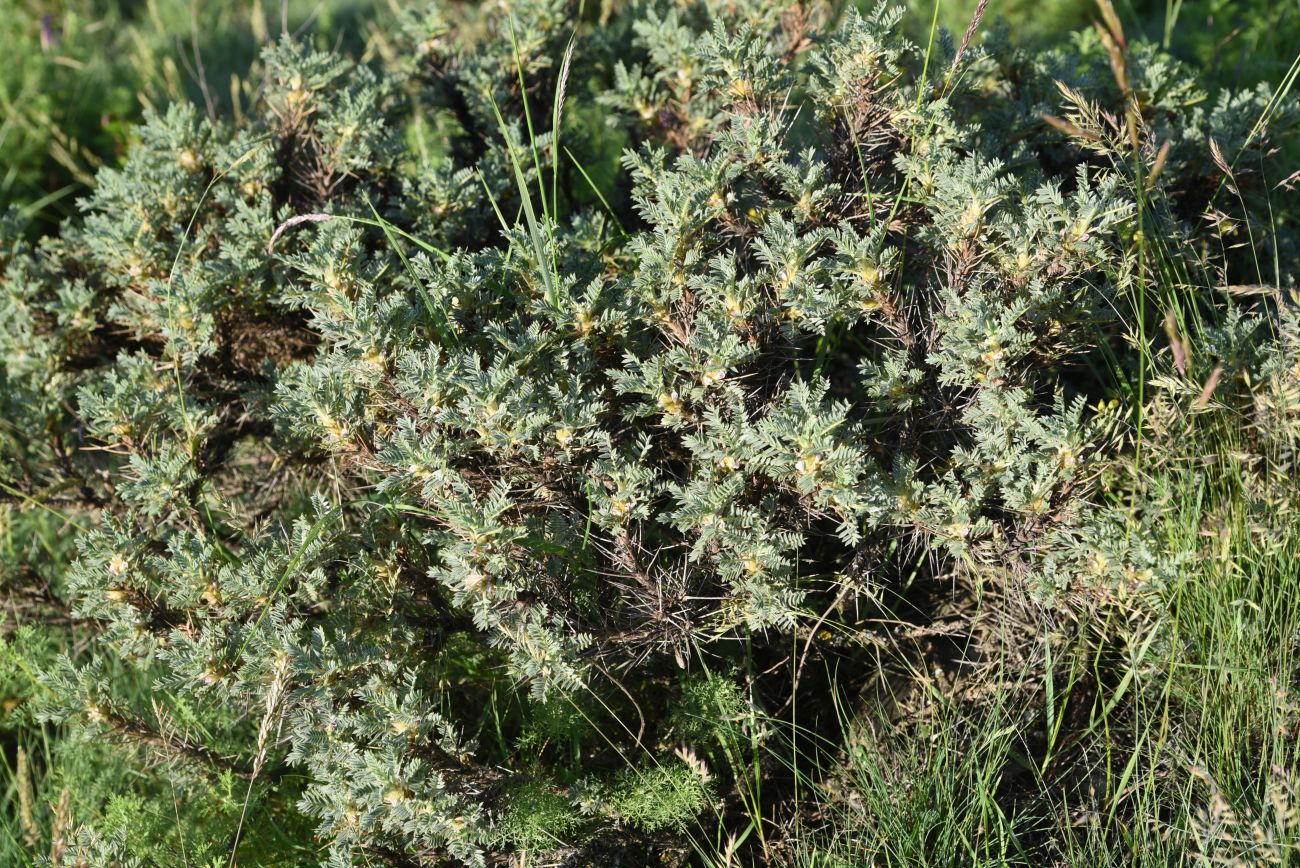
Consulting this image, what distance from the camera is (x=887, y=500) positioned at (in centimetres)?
212

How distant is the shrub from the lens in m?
2.11

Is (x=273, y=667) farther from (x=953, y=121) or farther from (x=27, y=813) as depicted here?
(x=953, y=121)

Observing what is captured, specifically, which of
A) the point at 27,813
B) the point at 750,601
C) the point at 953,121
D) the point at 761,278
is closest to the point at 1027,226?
the point at 953,121

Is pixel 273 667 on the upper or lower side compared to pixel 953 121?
lower

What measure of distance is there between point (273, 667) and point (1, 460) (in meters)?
1.21

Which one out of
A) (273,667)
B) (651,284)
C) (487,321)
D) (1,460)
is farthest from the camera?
(1,460)

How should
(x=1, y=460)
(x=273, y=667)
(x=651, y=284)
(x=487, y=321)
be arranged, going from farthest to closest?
(x=1, y=460), (x=487, y=321), (x=651, y=284), (x=273, y=667)

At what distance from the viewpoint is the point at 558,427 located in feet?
7.04

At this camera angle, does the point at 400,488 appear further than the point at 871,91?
No

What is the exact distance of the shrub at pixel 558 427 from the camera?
2.11m

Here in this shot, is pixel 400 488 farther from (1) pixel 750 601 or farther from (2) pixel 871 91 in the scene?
(2) pixel 871 91

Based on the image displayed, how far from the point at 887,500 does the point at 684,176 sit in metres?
0.84

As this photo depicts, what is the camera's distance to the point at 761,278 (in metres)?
2.26

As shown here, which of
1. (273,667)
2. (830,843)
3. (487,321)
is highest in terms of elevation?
(487,321)
